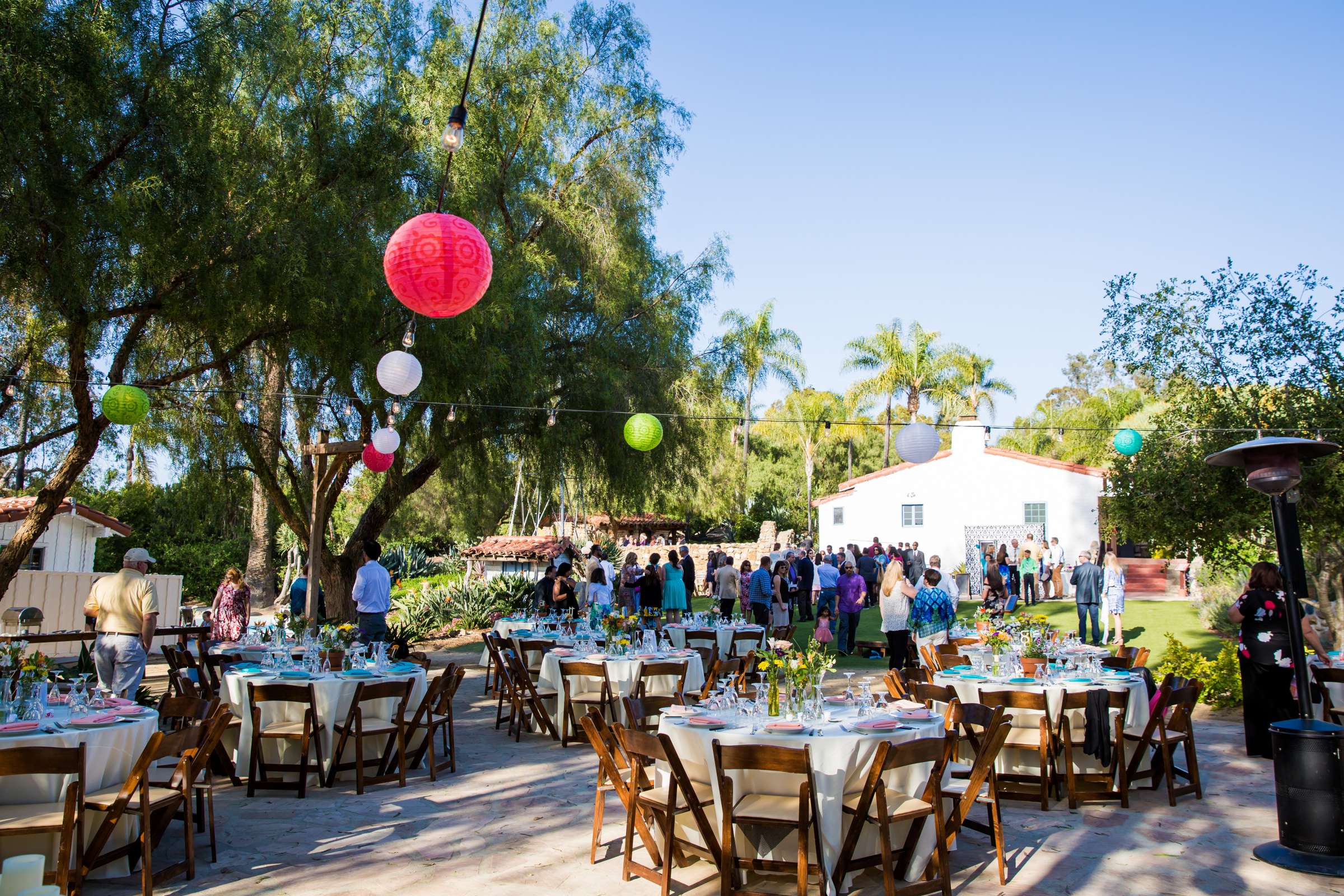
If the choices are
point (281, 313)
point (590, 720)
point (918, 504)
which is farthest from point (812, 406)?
point (590, 720)

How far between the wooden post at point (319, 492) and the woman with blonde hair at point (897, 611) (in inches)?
257

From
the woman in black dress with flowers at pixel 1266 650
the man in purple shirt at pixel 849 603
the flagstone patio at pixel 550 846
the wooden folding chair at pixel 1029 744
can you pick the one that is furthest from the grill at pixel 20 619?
the woman in black dress with flowers at pixel 1266 650

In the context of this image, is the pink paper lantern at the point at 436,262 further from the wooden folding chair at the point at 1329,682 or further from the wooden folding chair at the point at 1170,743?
the wooden folding chair at the point at 1329,682

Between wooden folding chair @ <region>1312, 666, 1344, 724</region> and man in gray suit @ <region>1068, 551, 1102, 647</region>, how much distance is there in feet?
22.0

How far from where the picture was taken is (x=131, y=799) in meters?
5.05

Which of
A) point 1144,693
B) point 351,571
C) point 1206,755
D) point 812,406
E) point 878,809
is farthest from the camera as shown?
point 812,406

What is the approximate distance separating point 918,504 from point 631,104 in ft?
55.8

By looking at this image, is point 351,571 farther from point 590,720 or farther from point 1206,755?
point 1206,755

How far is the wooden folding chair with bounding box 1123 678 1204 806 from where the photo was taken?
6719mm

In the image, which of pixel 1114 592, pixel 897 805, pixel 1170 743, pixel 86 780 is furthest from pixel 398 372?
pixel 1114 592

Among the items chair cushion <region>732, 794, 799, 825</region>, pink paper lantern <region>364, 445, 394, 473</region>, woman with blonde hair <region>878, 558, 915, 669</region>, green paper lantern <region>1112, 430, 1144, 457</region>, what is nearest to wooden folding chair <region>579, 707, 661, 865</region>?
chair cushion <region>732, 794, 799, 825</region>

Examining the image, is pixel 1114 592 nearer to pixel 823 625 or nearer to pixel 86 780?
pixel 823 625

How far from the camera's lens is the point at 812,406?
42.7m

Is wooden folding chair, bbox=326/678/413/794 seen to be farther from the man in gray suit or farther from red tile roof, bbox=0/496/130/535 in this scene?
the man in gray suit
